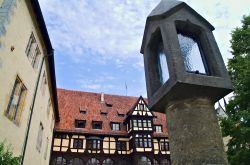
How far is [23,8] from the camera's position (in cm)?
872

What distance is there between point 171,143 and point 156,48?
2.13 metres

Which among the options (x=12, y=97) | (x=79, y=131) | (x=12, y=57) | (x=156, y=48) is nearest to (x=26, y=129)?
(x=12, y=97)

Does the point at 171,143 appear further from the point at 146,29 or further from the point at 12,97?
the point at 12,97

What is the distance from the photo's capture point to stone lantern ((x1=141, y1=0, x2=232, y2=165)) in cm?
372

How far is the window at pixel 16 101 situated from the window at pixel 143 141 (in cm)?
1794

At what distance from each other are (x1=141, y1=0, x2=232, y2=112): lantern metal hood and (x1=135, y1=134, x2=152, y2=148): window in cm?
2167

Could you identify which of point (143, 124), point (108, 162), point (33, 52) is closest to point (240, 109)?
point (33, 52)

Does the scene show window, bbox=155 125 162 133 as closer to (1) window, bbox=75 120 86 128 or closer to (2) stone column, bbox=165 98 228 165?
(1) window, bbox=75 120 86 128

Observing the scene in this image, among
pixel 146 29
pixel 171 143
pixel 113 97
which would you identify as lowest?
pixel 171 143

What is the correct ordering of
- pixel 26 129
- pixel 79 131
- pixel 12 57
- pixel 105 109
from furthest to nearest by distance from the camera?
pixel 105 109 → pixel 79 131 → pixel 26 129 → pixel 12 57

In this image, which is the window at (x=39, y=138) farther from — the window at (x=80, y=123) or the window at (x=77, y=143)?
the window at (x=80, y=123)

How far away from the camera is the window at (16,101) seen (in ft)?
27.1

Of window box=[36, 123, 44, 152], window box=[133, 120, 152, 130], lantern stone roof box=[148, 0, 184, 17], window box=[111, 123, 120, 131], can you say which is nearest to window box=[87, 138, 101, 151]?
window box=[111, 123, 120, 131]

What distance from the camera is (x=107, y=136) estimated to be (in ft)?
86.4
